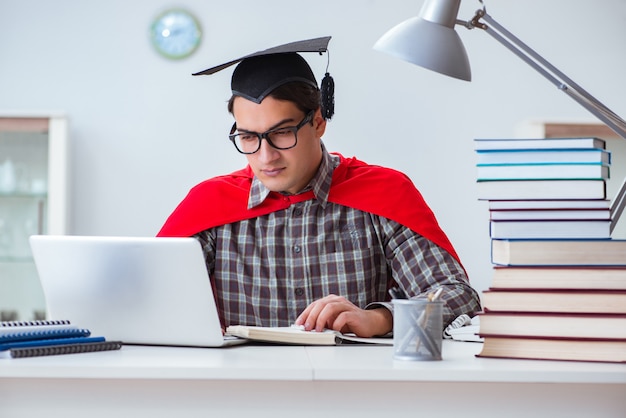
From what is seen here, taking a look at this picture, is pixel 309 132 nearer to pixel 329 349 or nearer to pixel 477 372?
pixel 329 349

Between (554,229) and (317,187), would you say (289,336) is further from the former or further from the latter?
(317,187)

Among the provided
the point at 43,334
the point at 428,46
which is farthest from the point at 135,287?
the point at 428,46

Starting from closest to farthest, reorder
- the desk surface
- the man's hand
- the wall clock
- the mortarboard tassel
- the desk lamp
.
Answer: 1. the desk surface
2. the desk lamp
3. the man's hand
4. the mortarboard tassel
5. the wall clock

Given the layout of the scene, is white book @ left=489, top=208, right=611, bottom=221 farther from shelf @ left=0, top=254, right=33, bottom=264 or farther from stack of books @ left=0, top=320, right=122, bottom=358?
shelf @ left=0, top=254, right=33, bottom=264

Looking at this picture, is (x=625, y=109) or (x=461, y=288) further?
(x=625, y=109)

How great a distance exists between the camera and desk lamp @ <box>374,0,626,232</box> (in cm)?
138

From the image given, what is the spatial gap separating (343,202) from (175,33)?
7.11 ft

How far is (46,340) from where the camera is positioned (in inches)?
53.6

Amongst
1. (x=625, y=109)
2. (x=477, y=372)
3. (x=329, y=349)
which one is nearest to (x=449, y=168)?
(x=625, y=109)

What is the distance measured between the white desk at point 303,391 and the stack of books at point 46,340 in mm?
112

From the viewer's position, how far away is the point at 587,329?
1276mm

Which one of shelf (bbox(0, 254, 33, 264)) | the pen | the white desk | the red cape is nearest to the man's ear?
the red cape

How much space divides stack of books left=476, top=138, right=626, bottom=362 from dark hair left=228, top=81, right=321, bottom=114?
82 cm

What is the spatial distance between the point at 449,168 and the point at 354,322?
8.51 feet
